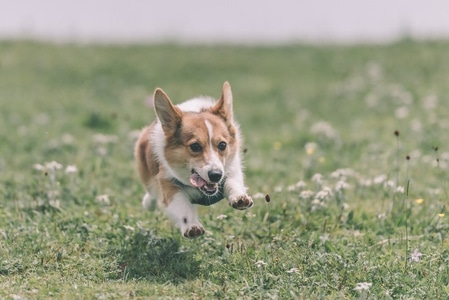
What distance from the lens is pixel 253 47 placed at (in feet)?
65.0

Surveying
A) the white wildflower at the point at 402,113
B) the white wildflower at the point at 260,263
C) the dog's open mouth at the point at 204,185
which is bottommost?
the white wildflower at the point at 260,263

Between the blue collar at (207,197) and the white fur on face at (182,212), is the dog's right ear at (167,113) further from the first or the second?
the white fur on face at (182,212)

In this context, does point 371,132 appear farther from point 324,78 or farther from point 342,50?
point 342,50

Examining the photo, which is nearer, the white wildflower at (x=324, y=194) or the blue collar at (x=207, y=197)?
the blue collar at (x=207, y=197)

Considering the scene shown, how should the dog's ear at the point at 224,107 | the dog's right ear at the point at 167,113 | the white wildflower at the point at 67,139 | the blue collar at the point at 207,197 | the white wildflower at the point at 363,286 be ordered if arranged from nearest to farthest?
1. the white wildflower at the point at 363,286
2. the dog's right ear at the point at 167,113
3. the blue collar at the point at 207,197
4. the dog's ear at the point at 224,107
5. the white wildflower at the point at 67,139

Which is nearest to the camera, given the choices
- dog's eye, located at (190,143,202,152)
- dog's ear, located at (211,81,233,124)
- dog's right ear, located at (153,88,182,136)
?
dog's eye, located at (190,143,202,152)

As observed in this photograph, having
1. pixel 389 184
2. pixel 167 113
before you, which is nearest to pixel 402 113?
pixel 389 184

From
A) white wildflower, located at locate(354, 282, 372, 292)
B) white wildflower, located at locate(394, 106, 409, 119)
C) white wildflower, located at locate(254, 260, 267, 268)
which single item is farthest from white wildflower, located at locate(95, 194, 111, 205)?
white wildflower, located at locate(394, 106, 409, 119)

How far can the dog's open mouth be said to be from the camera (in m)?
6.03

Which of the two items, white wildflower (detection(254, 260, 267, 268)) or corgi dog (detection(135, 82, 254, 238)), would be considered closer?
white wildflower (detection(254, 260, 267, 268))

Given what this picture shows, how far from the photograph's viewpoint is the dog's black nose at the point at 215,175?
5.90 meters

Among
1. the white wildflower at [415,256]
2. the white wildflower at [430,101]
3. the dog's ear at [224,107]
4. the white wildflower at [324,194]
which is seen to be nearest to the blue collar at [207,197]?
the dog's ear at [224,107]

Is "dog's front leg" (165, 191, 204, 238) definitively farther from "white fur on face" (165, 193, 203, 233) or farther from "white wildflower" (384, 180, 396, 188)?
"white wildflower" (384, 180, 396, 188)

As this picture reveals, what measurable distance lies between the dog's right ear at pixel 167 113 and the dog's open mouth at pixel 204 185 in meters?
0.51
